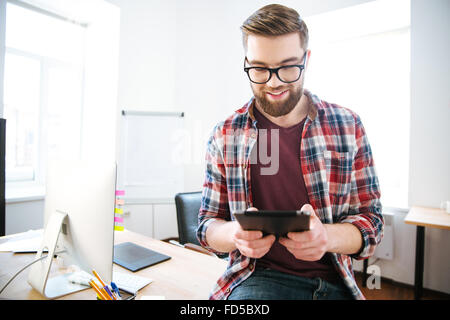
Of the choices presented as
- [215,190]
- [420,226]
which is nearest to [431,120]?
[420,226]

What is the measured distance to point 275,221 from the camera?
555 mm

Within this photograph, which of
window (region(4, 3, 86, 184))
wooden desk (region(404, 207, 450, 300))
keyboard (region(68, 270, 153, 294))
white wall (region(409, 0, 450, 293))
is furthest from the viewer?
window (region(4, 3, 86, 184))

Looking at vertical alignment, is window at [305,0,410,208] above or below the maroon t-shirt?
above

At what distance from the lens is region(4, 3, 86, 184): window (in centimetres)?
277

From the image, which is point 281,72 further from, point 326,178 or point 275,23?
point 326,178

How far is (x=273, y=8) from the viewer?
0.86 metres

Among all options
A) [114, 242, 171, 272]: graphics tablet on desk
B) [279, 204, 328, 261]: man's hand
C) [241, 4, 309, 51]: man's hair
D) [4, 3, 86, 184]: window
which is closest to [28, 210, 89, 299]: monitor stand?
[114, 242, 171, 272]: graphics tablet on desk

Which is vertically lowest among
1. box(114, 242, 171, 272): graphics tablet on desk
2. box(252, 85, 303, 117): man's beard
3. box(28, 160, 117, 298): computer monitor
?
box(114, 242, 171, 272): graphics tablet on desk

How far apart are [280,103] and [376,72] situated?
2221mm

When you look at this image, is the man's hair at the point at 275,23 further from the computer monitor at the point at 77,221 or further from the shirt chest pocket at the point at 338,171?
the computer monitor at the point at 77,221

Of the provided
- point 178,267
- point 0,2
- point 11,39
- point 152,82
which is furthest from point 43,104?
point 178,267

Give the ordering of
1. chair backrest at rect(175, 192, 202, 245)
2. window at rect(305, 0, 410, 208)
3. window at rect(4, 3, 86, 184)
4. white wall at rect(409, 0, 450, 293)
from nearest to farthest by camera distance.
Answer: chair backrest at rect(175, 192, 202, 245), white wall at rect(409, 0, 450, 293), window at rect(305, 0, 410, 208), window at rect(4, 3, 86, 184)

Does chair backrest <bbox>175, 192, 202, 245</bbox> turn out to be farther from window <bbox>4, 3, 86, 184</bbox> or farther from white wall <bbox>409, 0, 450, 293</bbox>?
window <bbox>4, 3, 86, 184</bbox>
